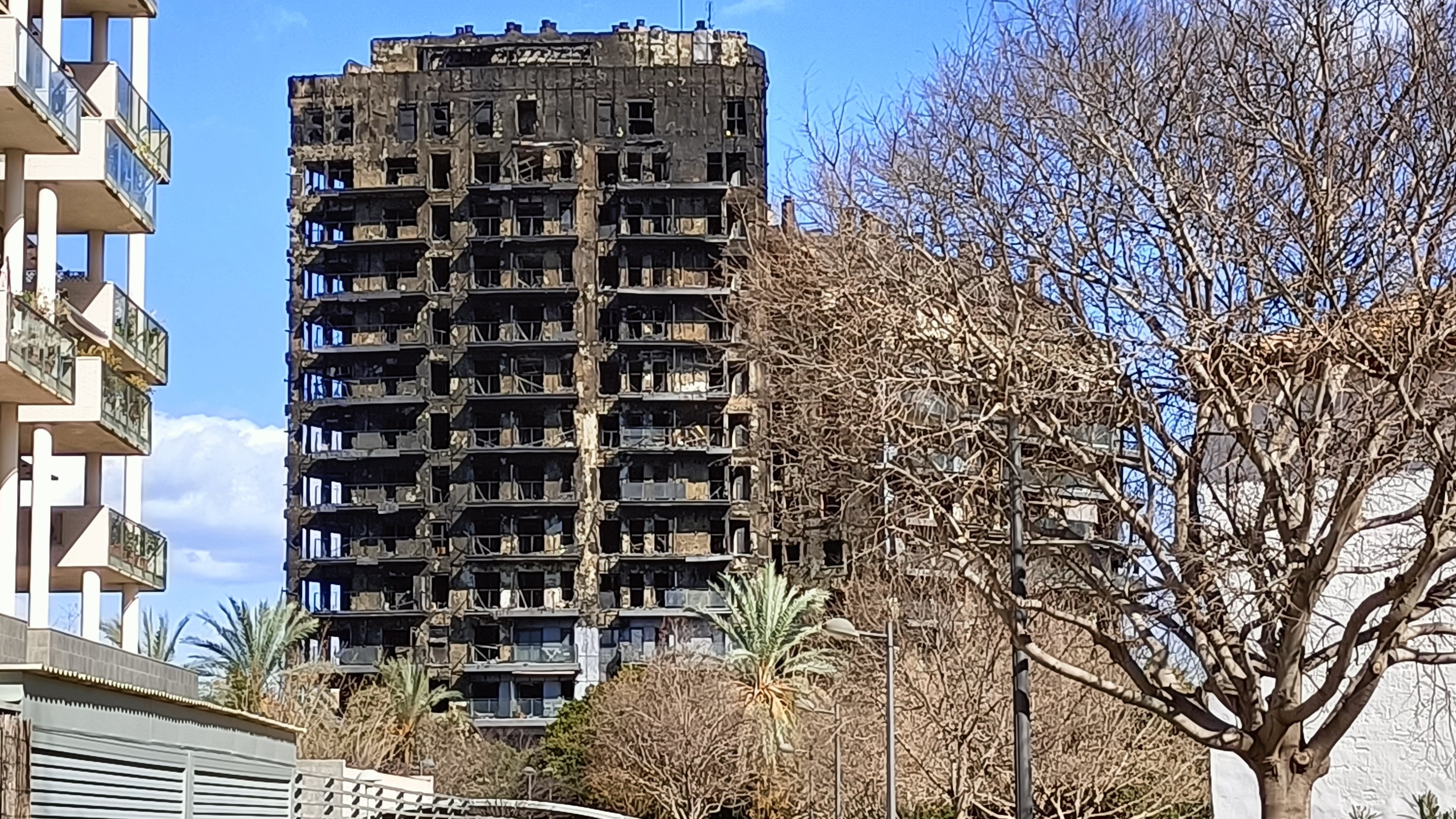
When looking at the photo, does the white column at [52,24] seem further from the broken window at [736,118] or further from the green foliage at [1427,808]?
the broken window at [736,118]

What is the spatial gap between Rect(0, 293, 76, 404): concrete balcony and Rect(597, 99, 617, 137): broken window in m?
77.1

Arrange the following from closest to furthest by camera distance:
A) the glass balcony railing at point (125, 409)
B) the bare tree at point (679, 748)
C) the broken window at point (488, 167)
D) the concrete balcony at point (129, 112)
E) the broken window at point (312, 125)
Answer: the glass balcony railing at point (125, 409), the concrete balcony at point (129, 112), the bare tree at point (679, 748), the broken window at point (488, 167), the broken window at point (312, 125)

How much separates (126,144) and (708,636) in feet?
227

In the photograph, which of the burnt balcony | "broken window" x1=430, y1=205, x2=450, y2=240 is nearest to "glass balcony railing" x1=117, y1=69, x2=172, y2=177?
the burnt balcony

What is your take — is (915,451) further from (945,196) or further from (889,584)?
(889,584)

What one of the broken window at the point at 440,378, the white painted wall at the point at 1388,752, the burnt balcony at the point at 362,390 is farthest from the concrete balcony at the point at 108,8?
the broken window at the point at 440,378

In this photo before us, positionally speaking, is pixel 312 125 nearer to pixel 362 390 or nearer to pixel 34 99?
pixel 362 390

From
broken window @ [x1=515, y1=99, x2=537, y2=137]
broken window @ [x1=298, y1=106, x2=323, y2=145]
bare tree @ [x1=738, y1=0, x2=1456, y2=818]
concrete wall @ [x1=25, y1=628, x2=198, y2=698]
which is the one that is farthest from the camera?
broken window @ [x1=298, y1=106, x2=323, y2=145]

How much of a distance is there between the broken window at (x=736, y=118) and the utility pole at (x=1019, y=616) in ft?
280

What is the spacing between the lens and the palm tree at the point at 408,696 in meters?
83.7

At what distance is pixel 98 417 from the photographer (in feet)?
106

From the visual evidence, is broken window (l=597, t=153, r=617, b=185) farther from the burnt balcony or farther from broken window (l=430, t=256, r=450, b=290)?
the burnt balcony

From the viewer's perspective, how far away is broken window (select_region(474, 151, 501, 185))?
352 feet

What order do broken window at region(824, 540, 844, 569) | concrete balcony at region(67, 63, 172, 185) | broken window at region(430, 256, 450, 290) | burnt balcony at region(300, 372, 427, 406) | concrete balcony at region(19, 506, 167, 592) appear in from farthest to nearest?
1. broken window at region(430, 256, 450, 290)
2. burnt balcony at region(300, 372, 427, 406)
3. broken window at region(824, 540, 844, 569)
4. concrete balcony at region(67, 63, 172, 185)
5. concrete balcony at region(19, 506, 167, 592)
